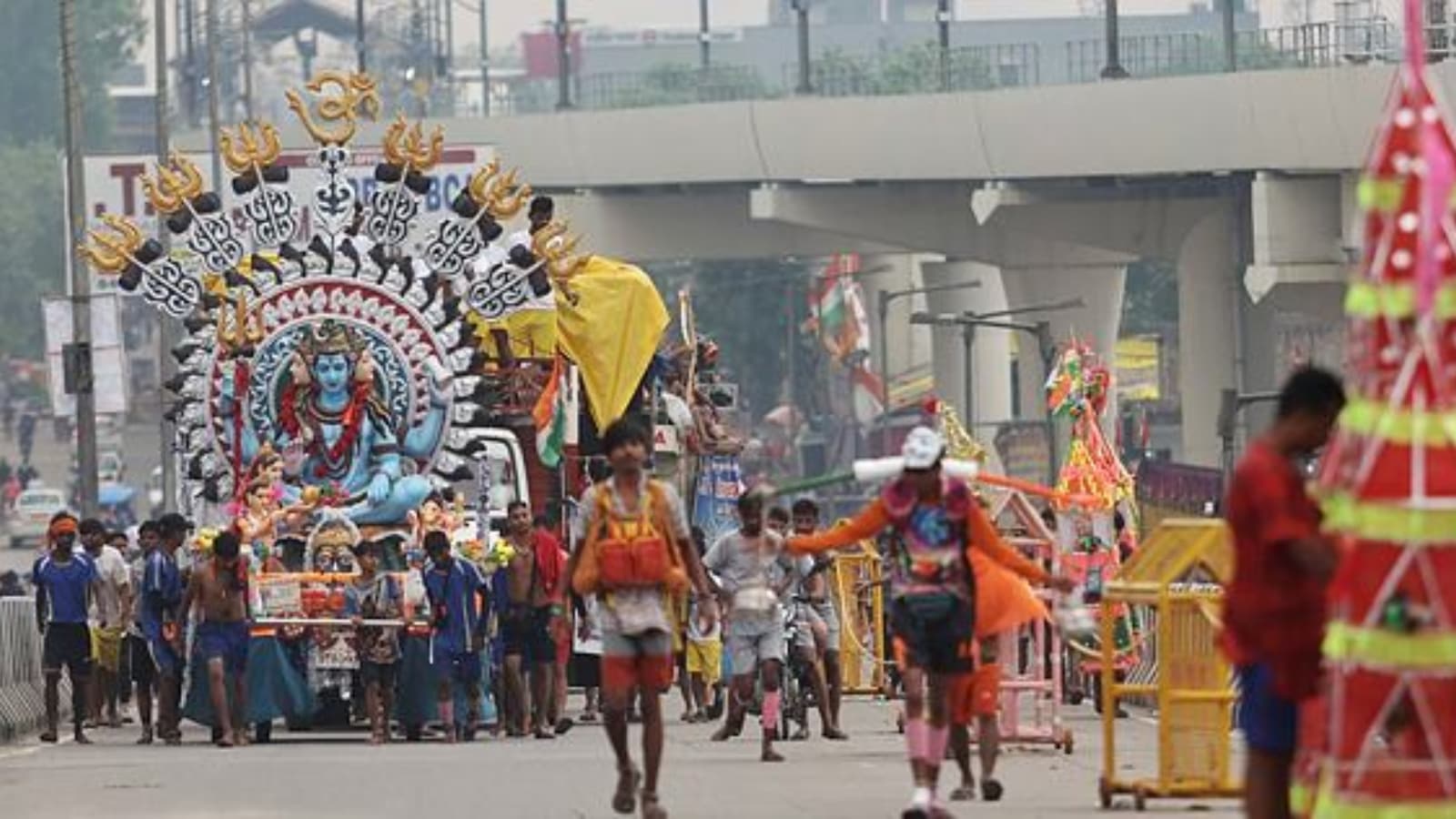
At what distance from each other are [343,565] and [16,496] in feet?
287

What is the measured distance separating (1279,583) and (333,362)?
17908mm

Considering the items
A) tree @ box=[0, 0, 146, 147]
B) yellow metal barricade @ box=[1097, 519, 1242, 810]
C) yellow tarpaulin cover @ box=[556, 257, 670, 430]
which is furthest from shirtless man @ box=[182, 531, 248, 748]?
tree @ box=[0, 0, 146, 147]

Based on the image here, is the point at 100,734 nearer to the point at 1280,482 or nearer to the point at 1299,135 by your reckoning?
the point at 1280,482

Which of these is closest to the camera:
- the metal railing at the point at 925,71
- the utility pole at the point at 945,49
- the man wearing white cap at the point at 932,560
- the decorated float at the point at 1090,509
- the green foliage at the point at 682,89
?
the man wearing white cap at the point at 932,560

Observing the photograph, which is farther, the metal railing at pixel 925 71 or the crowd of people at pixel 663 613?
A: the metal railing at pixel 925 71

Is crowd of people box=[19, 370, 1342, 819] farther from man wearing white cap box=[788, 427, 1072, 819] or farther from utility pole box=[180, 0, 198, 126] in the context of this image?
utility pole box=[180, 0, 198, 126]

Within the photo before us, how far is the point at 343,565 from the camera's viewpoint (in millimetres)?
30953

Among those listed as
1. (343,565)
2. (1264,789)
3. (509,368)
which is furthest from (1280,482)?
(509,368)

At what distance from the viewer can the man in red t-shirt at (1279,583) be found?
1438 centimetres

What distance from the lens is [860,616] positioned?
1439 inches

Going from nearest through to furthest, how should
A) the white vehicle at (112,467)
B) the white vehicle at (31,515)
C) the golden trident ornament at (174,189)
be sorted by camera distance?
the golden trident ornament at (174,189)
the white vehicle at (31,515)
the white vehicle at (112,467)

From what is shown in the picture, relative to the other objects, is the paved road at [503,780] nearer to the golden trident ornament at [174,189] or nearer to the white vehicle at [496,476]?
the white vehicle at [496,476]

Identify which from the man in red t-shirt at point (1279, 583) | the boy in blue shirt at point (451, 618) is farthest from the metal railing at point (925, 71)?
the man in red t-shirt at point (1279, 583)

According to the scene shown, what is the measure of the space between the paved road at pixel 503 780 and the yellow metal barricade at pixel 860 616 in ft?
13.2
